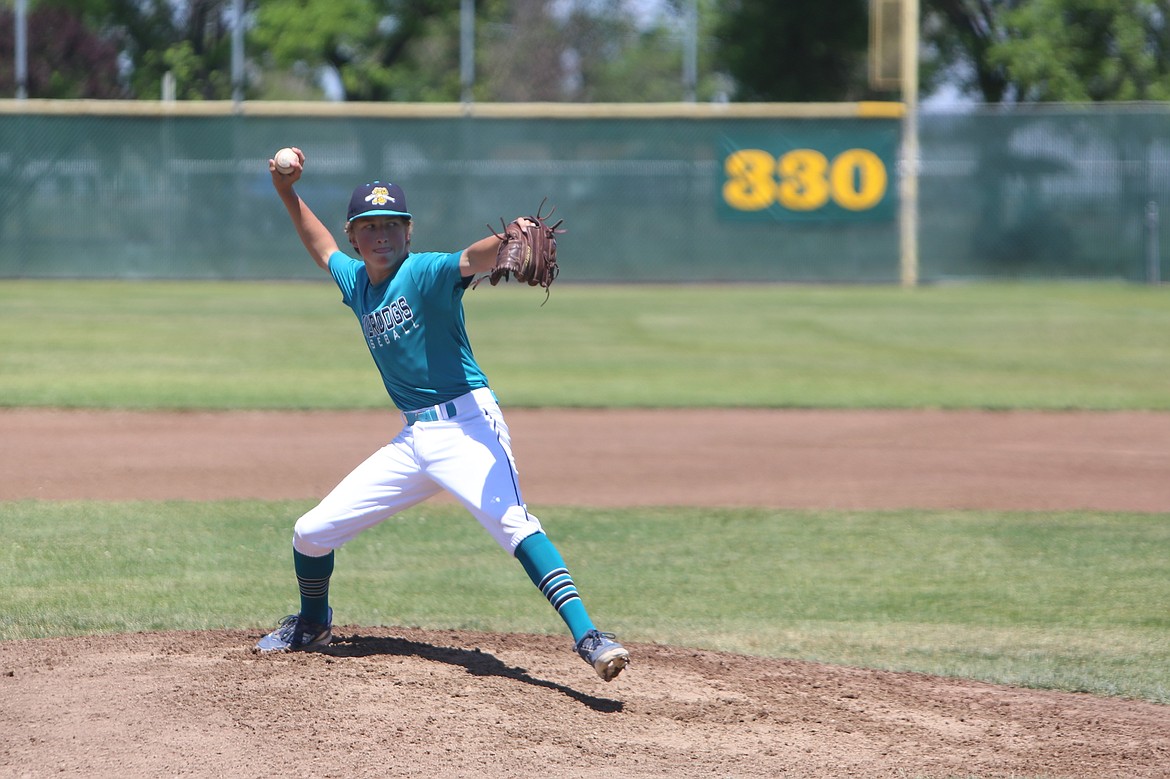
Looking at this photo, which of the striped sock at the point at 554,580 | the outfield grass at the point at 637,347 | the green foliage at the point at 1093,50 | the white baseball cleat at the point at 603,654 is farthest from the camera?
the green foliage at the point at 1093,50

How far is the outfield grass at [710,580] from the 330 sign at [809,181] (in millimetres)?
15175

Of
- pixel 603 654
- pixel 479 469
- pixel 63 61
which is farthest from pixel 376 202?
pixel 63 61

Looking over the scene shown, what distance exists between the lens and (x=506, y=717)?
4.46m

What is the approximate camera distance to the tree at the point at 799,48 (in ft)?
109

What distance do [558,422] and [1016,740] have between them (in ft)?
23.3

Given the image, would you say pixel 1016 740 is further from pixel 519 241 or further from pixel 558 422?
pixel 558 422

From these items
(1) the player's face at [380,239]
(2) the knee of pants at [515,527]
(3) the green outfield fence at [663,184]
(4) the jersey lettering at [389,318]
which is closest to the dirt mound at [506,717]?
(2) the knee of pants at [515,527]

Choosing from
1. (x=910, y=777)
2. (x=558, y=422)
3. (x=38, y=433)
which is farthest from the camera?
(x=558, y=422)

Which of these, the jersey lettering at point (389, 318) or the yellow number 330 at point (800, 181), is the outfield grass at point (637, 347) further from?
the jersey lettering at point (389, 318)

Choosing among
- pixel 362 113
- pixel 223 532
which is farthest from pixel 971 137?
pixel 223 532

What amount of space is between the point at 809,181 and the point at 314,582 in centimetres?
1892

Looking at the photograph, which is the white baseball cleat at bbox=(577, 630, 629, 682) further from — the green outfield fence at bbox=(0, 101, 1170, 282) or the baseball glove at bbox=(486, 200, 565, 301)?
the green outfield fence at bbox=(0, 101, 1170, 282)

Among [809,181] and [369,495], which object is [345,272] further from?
[809,181]

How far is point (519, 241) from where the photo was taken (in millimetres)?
4352
